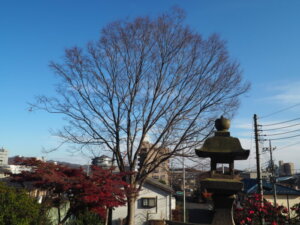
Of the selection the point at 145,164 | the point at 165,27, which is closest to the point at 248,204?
the point at 145,164

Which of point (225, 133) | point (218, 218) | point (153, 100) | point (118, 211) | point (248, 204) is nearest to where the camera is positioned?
point (218, 218)

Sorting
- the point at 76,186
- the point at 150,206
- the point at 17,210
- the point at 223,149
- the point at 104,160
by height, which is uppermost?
the point at 104,160

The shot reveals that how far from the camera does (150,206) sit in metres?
23.0

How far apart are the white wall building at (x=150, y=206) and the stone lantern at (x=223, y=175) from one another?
17.4 metres

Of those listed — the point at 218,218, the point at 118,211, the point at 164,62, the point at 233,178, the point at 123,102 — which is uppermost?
the point at 164,62

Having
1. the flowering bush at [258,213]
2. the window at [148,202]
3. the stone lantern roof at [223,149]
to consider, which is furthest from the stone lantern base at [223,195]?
the window at [148,202]

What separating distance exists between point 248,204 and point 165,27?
9.53 meters

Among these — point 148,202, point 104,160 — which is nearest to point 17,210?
point 104,160

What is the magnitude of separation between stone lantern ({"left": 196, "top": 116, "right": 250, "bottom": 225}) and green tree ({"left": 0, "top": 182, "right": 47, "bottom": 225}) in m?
5.29

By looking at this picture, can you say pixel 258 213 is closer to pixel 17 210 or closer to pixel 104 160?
pixel 17 210

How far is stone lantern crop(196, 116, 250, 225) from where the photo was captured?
5.69m

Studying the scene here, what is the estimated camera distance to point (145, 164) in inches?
532

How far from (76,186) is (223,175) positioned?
5.53 m

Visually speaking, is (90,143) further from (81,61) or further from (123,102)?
(81,61)
